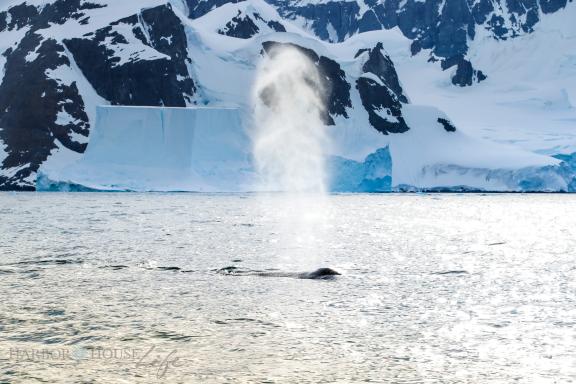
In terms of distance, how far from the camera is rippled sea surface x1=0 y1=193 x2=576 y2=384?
12.1m

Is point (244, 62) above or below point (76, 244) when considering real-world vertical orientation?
above

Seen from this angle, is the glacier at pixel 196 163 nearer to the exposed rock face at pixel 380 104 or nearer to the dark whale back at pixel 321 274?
the exposed rock face at pixel 380 104

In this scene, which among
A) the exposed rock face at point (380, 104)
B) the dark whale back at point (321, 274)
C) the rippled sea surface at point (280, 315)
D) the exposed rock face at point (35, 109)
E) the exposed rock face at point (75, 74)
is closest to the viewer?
the rippled sea surface at point (280, 315)

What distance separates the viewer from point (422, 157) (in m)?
149

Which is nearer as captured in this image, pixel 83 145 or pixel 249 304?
pixel 249 304

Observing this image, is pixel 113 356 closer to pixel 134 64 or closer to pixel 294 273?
pixel 294 273

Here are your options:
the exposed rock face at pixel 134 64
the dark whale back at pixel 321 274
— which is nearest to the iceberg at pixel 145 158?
the exposed rock face at pixel 134 64

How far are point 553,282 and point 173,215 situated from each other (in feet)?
136

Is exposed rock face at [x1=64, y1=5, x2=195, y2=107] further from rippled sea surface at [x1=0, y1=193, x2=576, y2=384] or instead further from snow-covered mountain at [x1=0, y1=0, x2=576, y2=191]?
rippled sea surface at [x1=0, y1=193, x2=576, y2=384]

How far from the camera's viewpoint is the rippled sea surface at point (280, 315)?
12.1 m

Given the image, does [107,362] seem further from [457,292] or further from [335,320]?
[457,292]

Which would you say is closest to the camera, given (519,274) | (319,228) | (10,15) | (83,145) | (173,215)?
(519,274)

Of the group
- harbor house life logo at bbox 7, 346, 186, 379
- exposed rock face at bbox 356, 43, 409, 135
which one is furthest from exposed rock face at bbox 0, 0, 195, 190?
harbor house life logo at bbox 7, 346, 186, 379

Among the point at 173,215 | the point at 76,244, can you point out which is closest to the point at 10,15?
the point at 173,215
